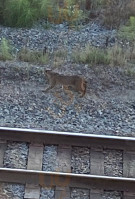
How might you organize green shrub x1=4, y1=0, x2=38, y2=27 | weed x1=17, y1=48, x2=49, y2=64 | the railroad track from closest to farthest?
the railroad track, weed x1=17, y1=48, x2=49, y2=64, green shrub x1=4, y1=0, x2=38, y2=27

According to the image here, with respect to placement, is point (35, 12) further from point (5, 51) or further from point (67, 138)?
point (67, 138)

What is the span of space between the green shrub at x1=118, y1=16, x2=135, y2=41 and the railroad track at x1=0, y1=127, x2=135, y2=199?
3.33 metres

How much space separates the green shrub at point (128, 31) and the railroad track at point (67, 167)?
333cm

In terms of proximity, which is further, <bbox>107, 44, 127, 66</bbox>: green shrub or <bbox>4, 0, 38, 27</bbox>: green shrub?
<bbox>4, 0, 38, 27</bbox>: green shrub

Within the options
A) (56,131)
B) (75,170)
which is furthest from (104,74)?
(75,170)

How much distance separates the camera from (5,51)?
8617 millimetres

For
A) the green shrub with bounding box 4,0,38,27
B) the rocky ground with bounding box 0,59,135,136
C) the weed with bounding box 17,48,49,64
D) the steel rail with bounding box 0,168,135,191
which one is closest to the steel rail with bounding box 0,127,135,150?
the rocky ground with bounding box 0,59,135,136

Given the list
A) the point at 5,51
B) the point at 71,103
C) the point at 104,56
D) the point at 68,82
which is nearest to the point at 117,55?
the point at 104,56

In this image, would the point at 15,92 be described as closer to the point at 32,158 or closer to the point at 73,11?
the point at 32,158

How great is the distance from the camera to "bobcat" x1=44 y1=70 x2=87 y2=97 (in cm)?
777

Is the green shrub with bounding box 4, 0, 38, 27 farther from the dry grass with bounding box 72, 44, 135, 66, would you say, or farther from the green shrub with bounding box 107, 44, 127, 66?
the green shrub with bounding box 107, 44, 127, 66

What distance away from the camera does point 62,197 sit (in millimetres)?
5910

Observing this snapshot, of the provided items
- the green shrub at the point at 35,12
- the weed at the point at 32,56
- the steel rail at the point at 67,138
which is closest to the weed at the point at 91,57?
the weed at the point at 32,56

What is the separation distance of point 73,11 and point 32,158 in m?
4.49
